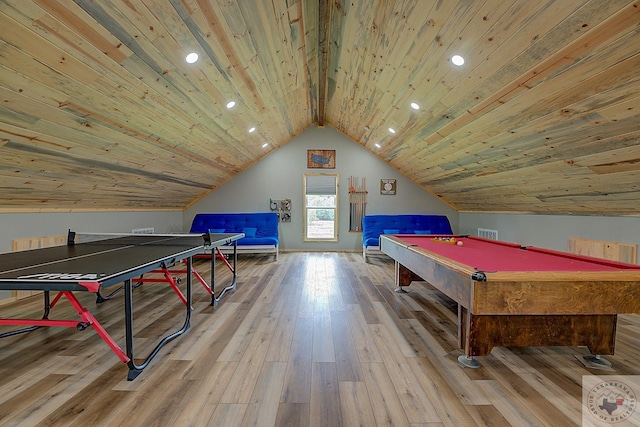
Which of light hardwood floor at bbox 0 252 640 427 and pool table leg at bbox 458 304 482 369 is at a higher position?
pool table leg at bbox 458 304 482 369

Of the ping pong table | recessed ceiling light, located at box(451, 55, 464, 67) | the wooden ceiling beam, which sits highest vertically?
the wooden ceiling beam

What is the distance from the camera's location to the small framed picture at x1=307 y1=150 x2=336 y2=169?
670 centimetres

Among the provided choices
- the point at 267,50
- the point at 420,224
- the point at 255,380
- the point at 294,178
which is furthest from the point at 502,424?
the point at 294,178

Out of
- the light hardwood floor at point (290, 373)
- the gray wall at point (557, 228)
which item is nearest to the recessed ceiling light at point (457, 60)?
the light hardwood floor at point (290, 373)

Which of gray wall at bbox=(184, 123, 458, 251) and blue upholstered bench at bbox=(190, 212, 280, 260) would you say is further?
gray wall at bbox=(184, 123, 458, 251)

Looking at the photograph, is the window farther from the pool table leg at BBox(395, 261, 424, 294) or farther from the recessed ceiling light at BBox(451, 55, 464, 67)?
the recessed ceiling light at BBox(451, 55, 464, 67)

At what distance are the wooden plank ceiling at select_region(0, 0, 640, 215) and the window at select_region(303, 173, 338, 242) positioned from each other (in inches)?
90.6

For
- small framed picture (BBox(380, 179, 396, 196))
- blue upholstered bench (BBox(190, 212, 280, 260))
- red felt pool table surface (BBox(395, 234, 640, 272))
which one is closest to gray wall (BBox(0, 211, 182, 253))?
blue upholstered bench (BBox(190, 212, 280, 260))

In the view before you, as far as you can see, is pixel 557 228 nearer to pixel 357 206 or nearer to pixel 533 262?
pixel 533 262

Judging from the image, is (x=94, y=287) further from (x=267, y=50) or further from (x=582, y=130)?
(x=582, y=130)

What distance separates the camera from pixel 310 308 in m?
2.96

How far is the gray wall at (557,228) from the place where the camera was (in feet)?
10.3

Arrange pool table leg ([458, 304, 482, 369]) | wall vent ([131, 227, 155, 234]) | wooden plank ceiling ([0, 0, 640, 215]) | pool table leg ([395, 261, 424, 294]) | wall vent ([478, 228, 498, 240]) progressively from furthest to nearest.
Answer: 1. wall vent ([478, 228, 498, 240])
2. wall vent ([131, 227, 155, 234])
3. pool table leg ([395, 261, 424, 294])
4. pool table leg ([458, 304, 482, 369])
5. wooden plank ceiling ([0, 0, 640, 215])

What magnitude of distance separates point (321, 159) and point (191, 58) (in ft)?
14.5
